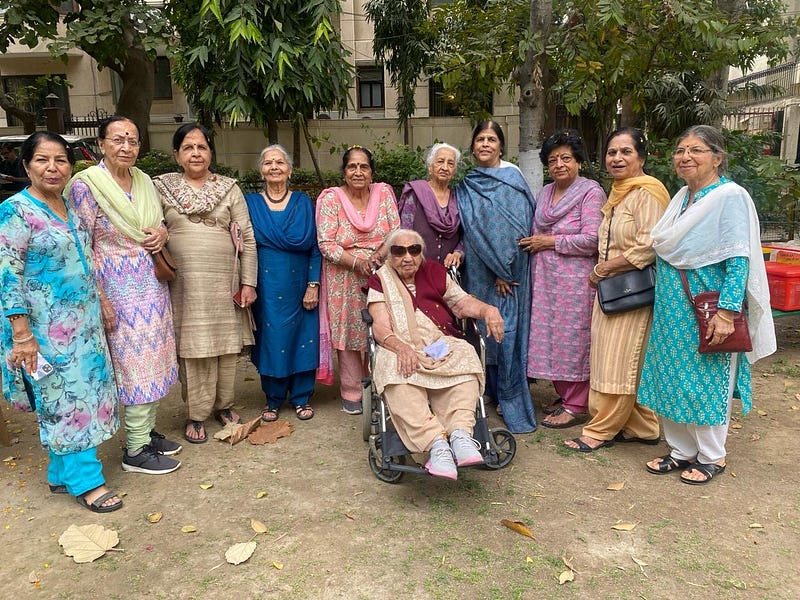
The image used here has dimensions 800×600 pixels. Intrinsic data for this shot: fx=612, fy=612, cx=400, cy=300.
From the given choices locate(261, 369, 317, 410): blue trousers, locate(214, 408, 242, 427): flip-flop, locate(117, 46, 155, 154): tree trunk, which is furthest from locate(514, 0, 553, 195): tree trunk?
locate(117, 46, 155, 154): tree trunk

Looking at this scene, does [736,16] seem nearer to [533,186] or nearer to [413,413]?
[533,186]

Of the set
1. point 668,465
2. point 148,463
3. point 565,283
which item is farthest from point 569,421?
point 148,463

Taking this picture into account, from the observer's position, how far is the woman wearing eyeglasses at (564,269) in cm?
359

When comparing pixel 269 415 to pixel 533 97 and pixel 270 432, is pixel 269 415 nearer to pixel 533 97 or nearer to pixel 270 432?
pixel 270 432

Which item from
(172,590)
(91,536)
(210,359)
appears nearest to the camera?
(172,590)

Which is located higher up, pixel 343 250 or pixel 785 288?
pixel 343 250

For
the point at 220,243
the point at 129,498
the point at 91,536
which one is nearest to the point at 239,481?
the point at 129,498

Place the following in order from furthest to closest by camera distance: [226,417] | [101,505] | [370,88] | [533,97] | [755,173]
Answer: [370,88] → [755,173] → [533,97] → [226,417] → [101,505]

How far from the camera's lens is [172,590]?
237 cm

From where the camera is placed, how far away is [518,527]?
8.93 feet

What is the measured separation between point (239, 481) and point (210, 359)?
84 cm

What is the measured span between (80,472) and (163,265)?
3.66 ft

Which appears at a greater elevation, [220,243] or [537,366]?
[220,243]

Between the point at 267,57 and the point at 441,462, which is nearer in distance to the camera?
the point at 441,462
